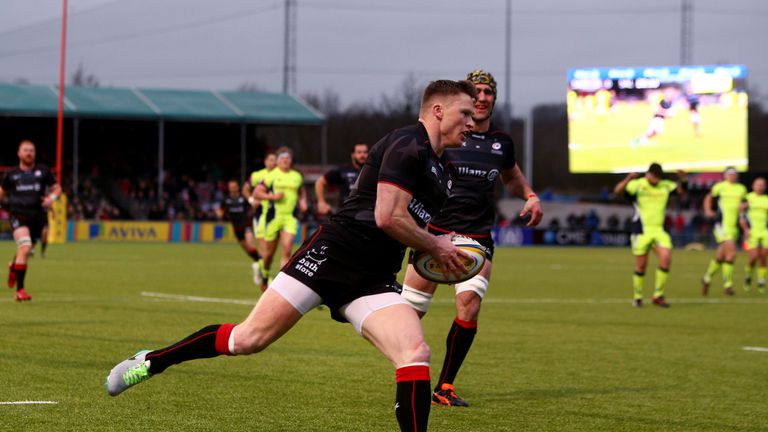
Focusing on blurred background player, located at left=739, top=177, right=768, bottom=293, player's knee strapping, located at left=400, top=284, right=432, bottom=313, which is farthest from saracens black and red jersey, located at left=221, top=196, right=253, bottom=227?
player's knee strapping, located at left=400, top=284, right=432, bottom=313

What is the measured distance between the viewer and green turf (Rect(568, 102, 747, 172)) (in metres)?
44.8

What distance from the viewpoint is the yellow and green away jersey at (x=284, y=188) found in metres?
20.3

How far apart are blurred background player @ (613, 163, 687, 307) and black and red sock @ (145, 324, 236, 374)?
13.2 metres

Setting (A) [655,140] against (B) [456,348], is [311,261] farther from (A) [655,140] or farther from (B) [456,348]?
(A) [655,140]

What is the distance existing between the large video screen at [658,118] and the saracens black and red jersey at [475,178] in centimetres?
3703

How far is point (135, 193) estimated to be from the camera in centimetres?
5425

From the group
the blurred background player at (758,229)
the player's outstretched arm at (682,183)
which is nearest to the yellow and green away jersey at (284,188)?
the player's outstretched arm at (682,183)

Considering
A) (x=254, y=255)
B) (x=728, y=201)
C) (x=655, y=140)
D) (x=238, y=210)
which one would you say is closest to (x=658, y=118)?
(x=655, y=140)

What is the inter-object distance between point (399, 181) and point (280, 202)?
14.6 meters

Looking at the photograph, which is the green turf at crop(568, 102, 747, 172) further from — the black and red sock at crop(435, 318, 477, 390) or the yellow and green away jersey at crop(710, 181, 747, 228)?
the black and red sock at crop(435, 318, 477, 390)

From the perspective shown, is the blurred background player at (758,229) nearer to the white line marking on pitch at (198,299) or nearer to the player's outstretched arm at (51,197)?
the white line marking on pitch at (198,299)

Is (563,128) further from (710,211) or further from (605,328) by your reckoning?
(605,328)

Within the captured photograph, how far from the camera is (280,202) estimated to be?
798 inches

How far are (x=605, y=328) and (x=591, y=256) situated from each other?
87.2 ft
